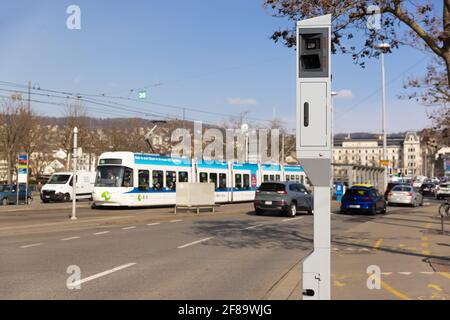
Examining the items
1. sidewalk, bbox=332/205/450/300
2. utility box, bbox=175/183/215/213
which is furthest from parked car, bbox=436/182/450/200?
sidewalk, bbox=332/205/450/300

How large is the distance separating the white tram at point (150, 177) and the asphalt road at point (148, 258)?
8.93 metres

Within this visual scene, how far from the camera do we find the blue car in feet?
93.7

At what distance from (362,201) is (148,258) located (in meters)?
19.4

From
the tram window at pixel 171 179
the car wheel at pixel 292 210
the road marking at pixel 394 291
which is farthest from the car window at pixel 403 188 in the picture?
the road marking at pixel 394 291

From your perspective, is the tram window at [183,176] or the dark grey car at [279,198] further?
the tram window at [183,176]

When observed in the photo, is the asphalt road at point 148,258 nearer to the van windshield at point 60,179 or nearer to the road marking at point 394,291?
the road marking at point 394,291

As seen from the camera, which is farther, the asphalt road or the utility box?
the utility box

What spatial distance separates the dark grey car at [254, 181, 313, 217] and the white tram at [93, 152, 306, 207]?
743 centimetres

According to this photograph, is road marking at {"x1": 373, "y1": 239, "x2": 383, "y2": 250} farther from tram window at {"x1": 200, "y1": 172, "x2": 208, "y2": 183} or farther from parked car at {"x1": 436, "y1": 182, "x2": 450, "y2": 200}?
parked car at {"x1": 436, "y1": 182, "x2": 450, "y2": 200}

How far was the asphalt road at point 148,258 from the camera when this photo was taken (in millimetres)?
8219

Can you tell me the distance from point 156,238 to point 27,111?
41.6 metres

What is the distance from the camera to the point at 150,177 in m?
31.3

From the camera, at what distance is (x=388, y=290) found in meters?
7.86
